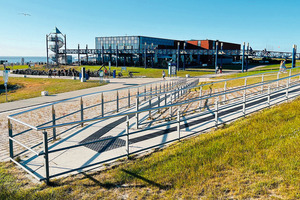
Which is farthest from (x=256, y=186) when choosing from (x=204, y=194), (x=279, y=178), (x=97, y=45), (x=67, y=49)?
(x=97, y=45)

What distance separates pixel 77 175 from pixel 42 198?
0.91m

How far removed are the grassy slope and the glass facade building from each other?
7302 cm

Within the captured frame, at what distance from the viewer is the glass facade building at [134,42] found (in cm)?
8060

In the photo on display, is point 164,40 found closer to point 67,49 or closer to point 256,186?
point 67,49

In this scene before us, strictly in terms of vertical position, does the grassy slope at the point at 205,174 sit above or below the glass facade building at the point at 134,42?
below

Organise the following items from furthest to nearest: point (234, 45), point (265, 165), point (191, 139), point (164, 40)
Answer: point (234, 45), point (164, 40), point (191, 139), point (265, 165)

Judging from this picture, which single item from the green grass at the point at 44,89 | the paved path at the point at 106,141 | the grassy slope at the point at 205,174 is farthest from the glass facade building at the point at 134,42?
the grassy slope at the point at 205,174

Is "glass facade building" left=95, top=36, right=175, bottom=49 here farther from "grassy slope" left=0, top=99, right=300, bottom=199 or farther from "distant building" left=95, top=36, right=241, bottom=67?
"grassy slope" left=0, top=99, right=300, bottom=199

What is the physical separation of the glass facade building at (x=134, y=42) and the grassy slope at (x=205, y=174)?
73019 mm

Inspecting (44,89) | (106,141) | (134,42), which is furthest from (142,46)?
(106,141)

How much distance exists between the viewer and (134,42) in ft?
268

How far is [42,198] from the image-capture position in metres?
4.22

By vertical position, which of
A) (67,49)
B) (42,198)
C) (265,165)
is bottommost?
(42,198)

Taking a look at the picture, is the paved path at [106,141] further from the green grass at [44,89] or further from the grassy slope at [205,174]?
the green grass at [44,89]
